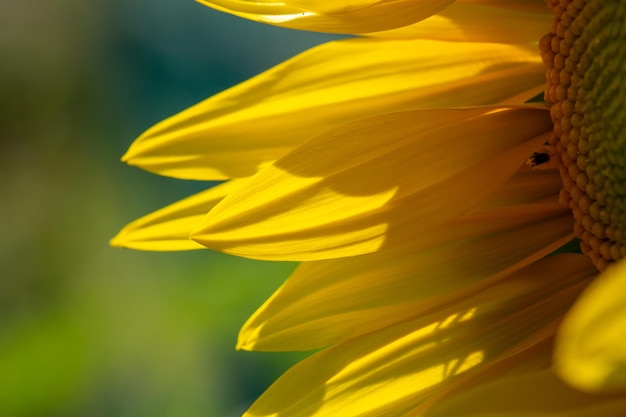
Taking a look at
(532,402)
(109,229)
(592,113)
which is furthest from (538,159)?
(109,229)

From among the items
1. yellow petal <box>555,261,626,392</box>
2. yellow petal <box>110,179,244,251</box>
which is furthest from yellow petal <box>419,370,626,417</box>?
yellow petal <box>110,179,244,251</box>

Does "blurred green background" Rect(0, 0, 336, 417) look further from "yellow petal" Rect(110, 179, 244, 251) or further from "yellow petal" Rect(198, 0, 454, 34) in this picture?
"yellow petal" Rect(198, 0, 454, 34)

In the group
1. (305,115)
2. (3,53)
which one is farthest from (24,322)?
(305,115)

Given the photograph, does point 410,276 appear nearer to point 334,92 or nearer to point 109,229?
point 334,92

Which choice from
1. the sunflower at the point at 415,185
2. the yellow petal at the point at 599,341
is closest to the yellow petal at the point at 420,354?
the sunflower at the point at 415,185

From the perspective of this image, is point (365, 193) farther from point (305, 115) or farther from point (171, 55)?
point (171, 55)

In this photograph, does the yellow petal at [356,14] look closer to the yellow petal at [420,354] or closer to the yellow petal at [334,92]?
the yellow petal at [334,92]

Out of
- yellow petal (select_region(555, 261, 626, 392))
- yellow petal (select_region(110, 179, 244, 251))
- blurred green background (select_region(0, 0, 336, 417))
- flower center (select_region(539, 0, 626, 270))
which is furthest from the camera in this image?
blurred green background (select_region(0, 0, 336, 417))
